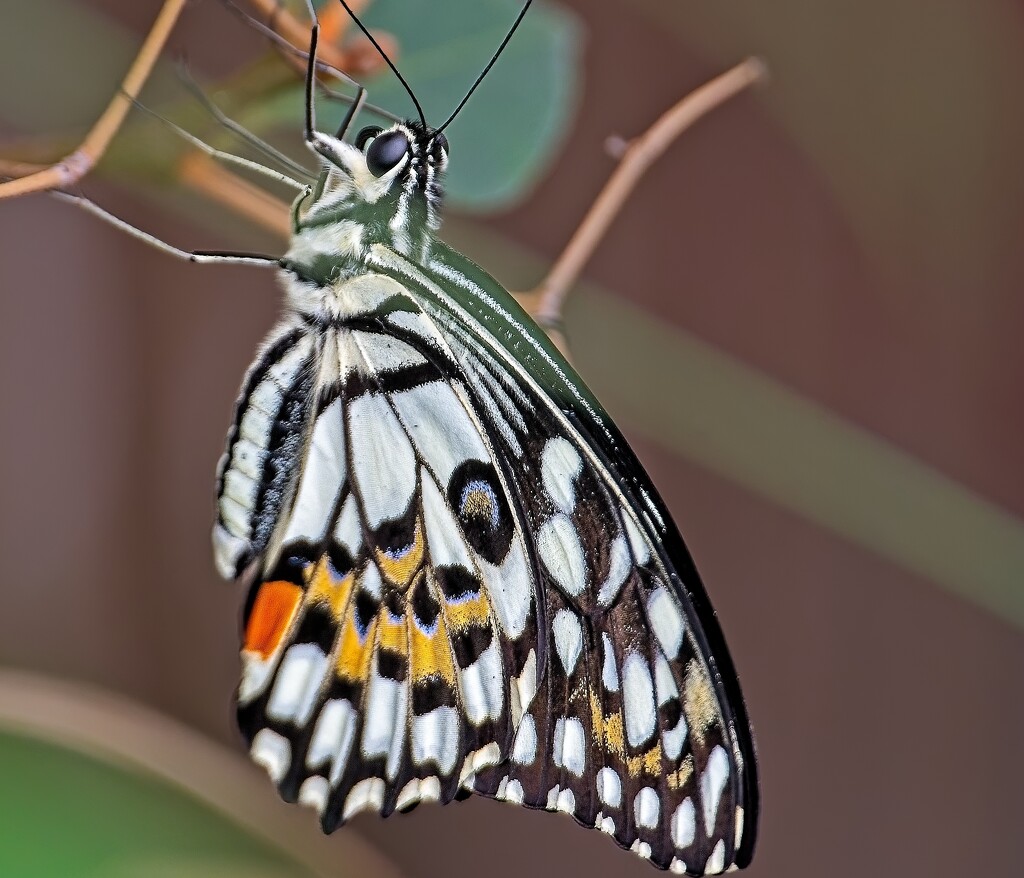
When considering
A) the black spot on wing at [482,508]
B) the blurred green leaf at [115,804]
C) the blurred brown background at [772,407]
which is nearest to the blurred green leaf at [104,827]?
the blurred green leaf at [115,804]

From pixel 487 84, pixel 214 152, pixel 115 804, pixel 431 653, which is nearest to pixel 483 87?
pixel 487 84

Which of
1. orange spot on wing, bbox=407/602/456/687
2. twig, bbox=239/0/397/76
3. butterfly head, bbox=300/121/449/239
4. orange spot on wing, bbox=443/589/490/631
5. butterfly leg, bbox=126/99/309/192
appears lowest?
orange spot on wing, bbox=407/602/456/687

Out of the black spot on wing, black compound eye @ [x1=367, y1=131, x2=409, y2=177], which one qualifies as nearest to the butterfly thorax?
black compound eye @ [x1=367, y1=131, x2=409, y2=177]

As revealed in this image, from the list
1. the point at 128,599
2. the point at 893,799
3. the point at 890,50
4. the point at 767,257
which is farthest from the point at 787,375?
the point at 128,599

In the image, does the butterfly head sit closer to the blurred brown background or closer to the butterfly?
the butterfly

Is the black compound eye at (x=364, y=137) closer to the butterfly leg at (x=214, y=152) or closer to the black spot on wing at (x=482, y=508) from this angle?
the butterfly leg at (x=214, y=152)

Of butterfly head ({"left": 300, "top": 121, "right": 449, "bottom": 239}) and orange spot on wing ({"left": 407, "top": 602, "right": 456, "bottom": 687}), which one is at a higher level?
butterfly head ({"left": 300, "top": 121, "right": 449, "bottom": 239})

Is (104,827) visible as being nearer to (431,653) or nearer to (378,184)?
(431,653)
